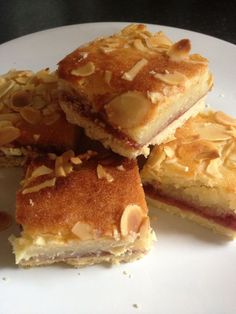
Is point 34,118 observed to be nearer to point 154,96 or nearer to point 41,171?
point 41,171

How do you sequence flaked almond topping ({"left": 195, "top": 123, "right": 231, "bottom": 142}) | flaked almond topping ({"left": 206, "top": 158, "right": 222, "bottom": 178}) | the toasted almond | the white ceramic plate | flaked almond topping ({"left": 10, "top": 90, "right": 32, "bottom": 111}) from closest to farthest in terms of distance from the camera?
the white ceramic plate
the toasted almond
flaked almond topping ({"left": 206, "top": 158, "right": 222, "bottom": 178})
flaked almond topping ({"left": 195, "top": 123, "right": 231, "bottom": 142})
flaked almond topping ({"left": 10, "top": 90, "right": 32, "bottom": 111})

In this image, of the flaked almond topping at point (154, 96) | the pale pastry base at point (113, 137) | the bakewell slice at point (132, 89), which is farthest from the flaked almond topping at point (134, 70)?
the pale pastry base at point (113, 137)

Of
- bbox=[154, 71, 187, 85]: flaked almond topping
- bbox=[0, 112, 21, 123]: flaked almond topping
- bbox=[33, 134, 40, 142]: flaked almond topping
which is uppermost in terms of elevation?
bbox=[154, 71, 187, 85]: flaked almond topping

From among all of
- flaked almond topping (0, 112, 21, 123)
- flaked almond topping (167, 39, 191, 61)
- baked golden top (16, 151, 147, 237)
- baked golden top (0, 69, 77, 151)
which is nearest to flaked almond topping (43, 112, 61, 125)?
baked golden top (0, 69, 77, 151)

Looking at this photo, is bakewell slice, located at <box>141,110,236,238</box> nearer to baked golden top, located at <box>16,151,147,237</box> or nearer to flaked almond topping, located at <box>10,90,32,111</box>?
baked golden top, located at <box>16,151,147,237</box>

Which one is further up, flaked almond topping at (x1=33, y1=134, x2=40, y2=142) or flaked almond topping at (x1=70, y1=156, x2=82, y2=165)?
flaked almond topping at (x1=70, y1=156, x2=82, y2=165)

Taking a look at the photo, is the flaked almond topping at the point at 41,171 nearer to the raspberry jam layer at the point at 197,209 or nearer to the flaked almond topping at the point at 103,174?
the flaked almond topping at the point at 103,174
